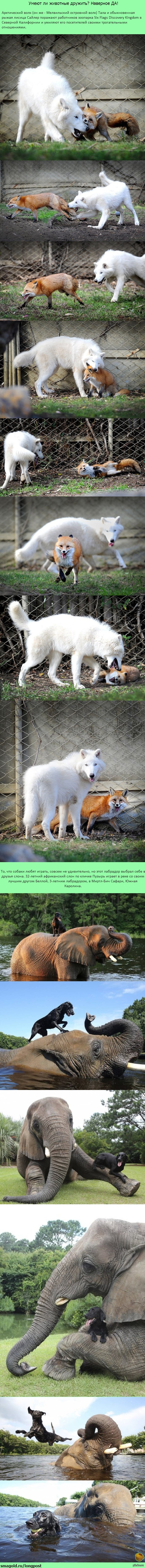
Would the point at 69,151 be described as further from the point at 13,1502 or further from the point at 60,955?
the point at 13,1502

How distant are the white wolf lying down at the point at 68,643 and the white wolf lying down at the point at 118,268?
7.01 ft

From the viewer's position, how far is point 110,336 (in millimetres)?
7262

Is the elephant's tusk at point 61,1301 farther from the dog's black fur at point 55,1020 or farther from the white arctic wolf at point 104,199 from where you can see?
the white arctic wolf at point 104,199

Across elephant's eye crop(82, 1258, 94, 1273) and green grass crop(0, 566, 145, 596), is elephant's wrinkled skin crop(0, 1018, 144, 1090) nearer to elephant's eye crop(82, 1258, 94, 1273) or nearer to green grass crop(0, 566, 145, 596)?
elephant's eye crop(82, 1258, 94, 1273)

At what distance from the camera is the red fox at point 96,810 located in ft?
21.0

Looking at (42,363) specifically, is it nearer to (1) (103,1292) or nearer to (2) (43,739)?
(2) (43,739)

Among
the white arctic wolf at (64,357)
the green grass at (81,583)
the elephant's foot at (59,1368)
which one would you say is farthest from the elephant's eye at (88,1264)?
the white arctic wolf at (64,357)

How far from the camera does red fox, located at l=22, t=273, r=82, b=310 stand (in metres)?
6.87

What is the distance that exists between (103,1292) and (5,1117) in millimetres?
969

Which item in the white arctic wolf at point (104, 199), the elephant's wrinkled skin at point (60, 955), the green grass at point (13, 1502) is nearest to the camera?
the green grass at point (13, 1502)

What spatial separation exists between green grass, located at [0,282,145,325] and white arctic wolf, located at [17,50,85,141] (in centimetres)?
59

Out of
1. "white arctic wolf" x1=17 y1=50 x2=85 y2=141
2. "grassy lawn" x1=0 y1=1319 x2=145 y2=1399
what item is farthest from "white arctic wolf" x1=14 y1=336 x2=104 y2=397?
"grassy lawn" x1=0 y1=1319 x2=145 y2=1399

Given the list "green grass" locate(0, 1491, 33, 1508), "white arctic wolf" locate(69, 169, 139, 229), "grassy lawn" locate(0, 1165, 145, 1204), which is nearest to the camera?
"green grass" locate(0, 1491, 33, 1508)
